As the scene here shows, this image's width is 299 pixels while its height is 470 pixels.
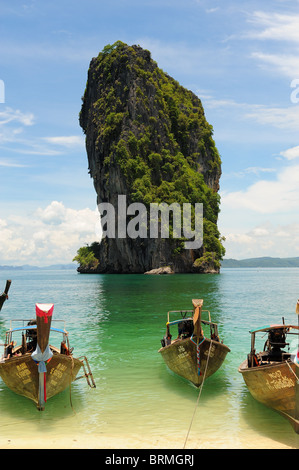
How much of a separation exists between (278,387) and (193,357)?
267 cm

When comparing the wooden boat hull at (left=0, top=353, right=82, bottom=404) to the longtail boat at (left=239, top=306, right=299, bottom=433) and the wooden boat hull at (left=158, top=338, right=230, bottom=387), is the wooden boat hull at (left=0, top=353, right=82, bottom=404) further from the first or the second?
the longtail boat at (left=239, top=306, right=299, bottom=433)

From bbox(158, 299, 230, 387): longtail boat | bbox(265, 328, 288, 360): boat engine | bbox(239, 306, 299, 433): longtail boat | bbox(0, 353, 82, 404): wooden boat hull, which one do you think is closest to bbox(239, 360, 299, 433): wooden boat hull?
bbox(239, 306, 299, 433): longtail boat

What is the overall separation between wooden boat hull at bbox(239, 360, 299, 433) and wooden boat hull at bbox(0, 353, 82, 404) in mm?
4379

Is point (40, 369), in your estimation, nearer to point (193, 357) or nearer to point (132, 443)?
point (132, 443)

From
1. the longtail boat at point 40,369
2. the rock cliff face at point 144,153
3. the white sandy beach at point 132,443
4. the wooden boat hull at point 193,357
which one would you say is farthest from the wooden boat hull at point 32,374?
the rock cliff face at point 144,153

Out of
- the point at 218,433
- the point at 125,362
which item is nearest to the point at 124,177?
the point at 125,362

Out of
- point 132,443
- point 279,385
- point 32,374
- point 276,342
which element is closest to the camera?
point 132,443

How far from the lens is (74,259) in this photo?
3927 inches

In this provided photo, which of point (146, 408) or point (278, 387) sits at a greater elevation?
point (278, 387)

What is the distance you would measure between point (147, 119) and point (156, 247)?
2700 cm

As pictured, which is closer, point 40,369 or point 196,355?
point 40,369

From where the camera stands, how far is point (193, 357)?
→ 1082 centimetres

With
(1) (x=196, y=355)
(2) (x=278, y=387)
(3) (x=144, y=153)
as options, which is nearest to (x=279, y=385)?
(2) (x=278, y=387)
